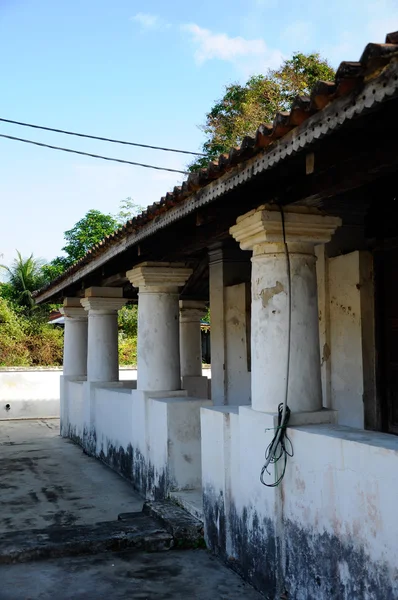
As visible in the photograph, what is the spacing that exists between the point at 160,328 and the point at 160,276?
0.64 meters

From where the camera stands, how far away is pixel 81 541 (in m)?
5.61

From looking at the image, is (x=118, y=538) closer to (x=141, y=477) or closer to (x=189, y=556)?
(x=189, y=556)

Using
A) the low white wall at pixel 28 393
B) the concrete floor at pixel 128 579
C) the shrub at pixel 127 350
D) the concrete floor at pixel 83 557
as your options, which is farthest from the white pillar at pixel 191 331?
the shrub at pixel 127 350

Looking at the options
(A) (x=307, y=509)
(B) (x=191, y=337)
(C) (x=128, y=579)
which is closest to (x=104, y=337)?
(B) (x=191, y=337)

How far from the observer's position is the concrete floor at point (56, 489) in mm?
7000

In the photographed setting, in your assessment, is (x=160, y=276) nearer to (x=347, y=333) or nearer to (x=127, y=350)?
(x=347, y=333)

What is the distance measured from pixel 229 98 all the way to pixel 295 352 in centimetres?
2041

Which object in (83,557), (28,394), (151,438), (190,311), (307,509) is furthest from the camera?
(28,394)

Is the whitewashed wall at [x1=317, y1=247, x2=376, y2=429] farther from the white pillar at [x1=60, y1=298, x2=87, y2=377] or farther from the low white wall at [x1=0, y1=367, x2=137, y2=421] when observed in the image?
the low white wall at [x1=0, y1=367, x2=137, y2=421]

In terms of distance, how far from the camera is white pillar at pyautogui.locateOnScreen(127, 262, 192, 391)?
25.9 ft

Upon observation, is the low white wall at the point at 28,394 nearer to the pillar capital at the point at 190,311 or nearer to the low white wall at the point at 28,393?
the low white wall at the point at 28,393

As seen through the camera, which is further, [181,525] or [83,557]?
[181,525]

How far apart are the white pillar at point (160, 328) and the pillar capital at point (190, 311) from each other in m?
5.90

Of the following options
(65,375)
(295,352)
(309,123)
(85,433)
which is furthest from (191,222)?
(65,375)
